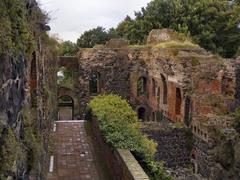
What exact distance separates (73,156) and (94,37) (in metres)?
27.5

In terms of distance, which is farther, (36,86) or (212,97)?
(212,97)

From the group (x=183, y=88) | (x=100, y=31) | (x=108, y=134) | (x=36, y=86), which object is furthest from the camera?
(x=100, y=31)

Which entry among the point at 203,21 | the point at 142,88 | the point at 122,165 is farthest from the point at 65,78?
the point at 122,165

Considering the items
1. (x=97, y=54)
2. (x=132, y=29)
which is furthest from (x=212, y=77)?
(x=132, y=29)

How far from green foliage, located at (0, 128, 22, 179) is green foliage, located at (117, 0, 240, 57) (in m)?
29.5

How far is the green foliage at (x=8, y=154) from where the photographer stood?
3.94m

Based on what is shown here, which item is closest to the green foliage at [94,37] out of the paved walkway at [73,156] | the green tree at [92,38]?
the green tree at [92,38]

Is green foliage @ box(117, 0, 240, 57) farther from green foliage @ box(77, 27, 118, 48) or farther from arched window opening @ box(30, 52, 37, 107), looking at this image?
arched window opening @ box(30, 52, 37, 107)

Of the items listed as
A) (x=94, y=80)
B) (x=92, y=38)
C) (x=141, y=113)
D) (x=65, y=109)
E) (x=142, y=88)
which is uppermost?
(x=92, y=38)

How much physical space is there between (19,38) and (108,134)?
22.7ft

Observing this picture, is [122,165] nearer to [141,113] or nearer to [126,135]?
[126,135]

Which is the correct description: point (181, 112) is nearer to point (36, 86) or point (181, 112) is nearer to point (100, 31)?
point (36, 86)

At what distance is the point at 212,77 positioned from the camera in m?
18.8

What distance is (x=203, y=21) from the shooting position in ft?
112
